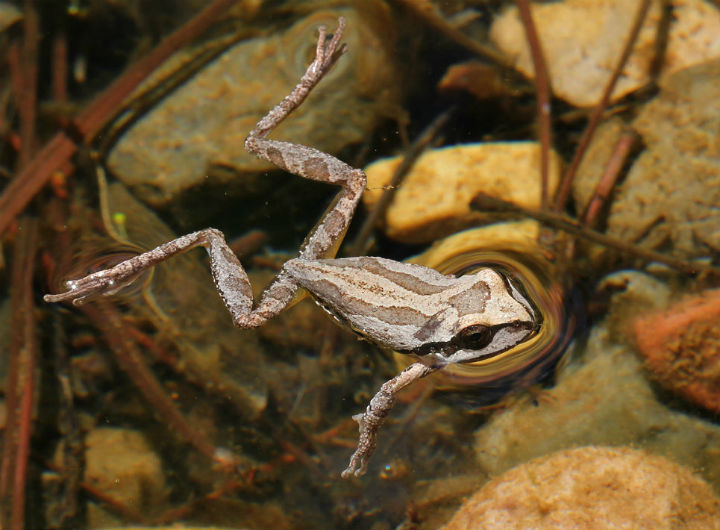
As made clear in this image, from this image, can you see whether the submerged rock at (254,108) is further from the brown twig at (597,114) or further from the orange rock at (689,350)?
the orange rock at (689,350)

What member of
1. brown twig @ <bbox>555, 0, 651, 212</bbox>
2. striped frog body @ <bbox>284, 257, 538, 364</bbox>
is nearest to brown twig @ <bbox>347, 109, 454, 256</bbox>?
striped frog body @ <bbox>284, 257, 538, 364</bbox>

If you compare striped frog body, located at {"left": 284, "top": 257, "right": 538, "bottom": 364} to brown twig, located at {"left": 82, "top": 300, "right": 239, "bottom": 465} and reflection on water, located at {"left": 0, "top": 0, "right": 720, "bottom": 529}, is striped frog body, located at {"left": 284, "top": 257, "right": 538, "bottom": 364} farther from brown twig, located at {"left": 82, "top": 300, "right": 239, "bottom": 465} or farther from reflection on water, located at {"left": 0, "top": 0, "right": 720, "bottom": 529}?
brown twig, located at {"left": 82, "top": 300, "right": 239, "bottom": 465}

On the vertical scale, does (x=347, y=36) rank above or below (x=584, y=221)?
above

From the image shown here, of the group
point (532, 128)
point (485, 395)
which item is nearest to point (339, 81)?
point (532, 128)

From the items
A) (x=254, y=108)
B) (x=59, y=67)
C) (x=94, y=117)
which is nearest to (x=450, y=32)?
(x=254, y=108)

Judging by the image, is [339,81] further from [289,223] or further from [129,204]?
[129,204]

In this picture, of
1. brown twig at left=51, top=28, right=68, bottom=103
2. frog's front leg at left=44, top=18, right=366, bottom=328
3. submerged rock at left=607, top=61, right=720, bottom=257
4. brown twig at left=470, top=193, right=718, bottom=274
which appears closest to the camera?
frog's front leg at left=44, top=18, right=366, bottom=328

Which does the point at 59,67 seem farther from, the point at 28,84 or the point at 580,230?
the point at 580,230

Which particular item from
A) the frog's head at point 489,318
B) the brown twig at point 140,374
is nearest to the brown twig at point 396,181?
the frog's head at point 489,318
